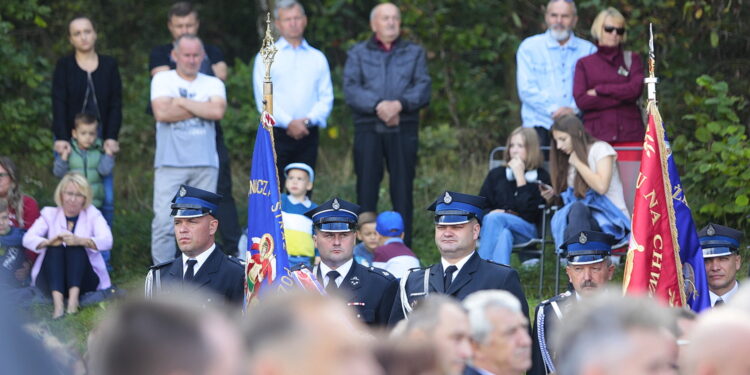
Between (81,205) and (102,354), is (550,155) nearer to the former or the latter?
→ (81,205)

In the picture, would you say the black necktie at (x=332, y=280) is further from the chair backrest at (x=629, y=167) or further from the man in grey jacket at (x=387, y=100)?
the chair backrest at (x=629, y=167)

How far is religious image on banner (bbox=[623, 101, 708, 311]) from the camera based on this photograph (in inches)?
298

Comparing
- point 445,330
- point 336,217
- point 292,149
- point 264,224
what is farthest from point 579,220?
point 445,330

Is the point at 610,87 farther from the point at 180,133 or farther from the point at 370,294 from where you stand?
the point at 180,133

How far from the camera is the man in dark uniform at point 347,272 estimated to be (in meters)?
7.93

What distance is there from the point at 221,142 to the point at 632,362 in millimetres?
7230

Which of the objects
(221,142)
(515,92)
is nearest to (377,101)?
(221,142)

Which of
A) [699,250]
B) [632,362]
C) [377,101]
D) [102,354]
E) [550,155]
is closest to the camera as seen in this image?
[102,354]

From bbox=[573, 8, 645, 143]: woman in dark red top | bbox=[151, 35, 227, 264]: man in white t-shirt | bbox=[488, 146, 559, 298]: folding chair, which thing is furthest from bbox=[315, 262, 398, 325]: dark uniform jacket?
bbox=[573, 8, 645, 143]: woman in dark red top

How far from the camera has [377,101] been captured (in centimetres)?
1037

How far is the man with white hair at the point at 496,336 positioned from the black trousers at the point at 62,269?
5101mm

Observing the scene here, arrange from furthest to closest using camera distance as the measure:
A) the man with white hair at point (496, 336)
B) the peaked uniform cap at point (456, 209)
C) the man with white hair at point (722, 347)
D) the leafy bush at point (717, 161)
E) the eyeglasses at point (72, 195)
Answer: the leafy bush at point (717, 161)
the eyeglasses at point (72, 195)
the peaked uniform cap at point (456, 209)
the man with white hair at point (496, 336)
the man with white hair at point (722, 347)

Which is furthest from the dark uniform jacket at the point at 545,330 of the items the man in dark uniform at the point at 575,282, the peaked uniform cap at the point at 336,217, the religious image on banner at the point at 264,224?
the religious image on banner at the point at 264,224

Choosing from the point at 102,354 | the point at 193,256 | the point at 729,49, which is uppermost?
the point at 729,49
